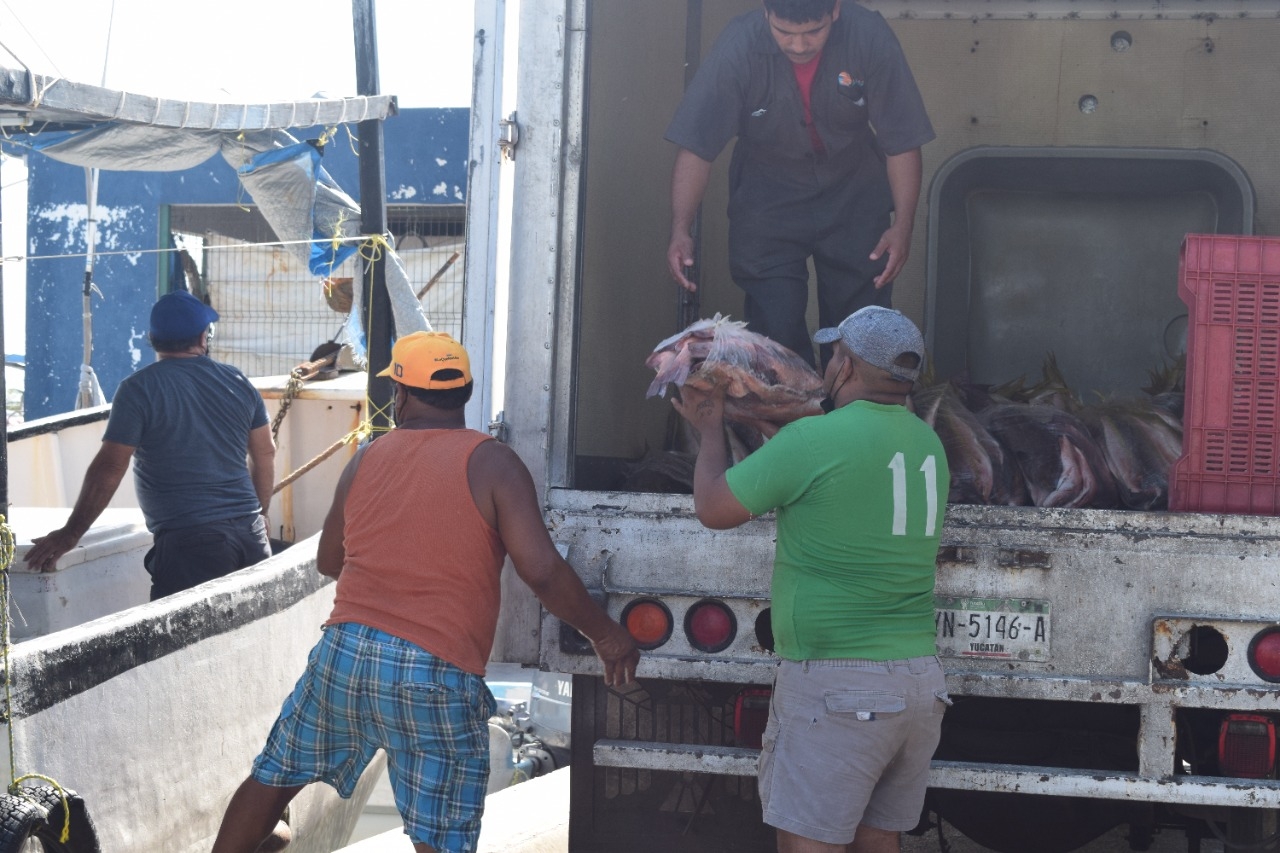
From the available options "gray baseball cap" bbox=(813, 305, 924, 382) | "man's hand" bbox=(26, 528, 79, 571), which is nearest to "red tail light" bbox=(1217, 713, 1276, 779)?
"gray baseball cap" bbox=(813, 305, 924, 382)

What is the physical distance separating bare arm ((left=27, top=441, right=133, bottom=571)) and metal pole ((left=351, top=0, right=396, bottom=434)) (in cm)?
246

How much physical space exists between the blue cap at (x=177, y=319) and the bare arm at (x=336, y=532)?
173 centimetres

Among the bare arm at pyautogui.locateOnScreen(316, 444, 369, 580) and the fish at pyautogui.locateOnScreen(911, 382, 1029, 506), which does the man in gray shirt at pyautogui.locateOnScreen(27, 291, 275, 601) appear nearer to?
the bare arm at pyautogui.locateOnScreen(316, 444, 369, 580)

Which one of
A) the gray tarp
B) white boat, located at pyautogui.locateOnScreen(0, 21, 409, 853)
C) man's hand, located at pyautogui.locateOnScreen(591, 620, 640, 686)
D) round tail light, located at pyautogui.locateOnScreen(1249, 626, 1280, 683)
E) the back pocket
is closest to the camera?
the back pocket

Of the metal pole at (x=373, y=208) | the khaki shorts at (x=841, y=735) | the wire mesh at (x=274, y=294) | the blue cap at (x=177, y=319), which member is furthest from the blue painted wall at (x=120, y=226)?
the khaki shorts at (x=841, y=735)

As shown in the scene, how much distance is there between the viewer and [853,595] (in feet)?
8.96

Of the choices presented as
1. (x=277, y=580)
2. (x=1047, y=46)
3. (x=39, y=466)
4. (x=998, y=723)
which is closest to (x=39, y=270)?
(x=39, y=466)

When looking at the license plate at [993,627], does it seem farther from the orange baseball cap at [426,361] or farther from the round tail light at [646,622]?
the orange baseball cap at [426,361]

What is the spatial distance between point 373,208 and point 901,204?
14.2ft

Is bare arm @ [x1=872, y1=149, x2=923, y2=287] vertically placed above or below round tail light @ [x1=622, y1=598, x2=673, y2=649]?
above

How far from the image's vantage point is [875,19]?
12.4 feet

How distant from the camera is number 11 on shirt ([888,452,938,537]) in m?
2.73

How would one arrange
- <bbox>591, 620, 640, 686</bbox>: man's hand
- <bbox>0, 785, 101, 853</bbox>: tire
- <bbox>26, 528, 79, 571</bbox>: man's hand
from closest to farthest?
1. <bbox>591, 620, 640, 686</bbox>: man's hand
2. <bbox>0, 785, 101, 853</bbox>: tire
3. <bbox>26, 528, 79, 571</bbox>: man's hand

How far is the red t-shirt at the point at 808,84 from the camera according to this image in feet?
12.3
